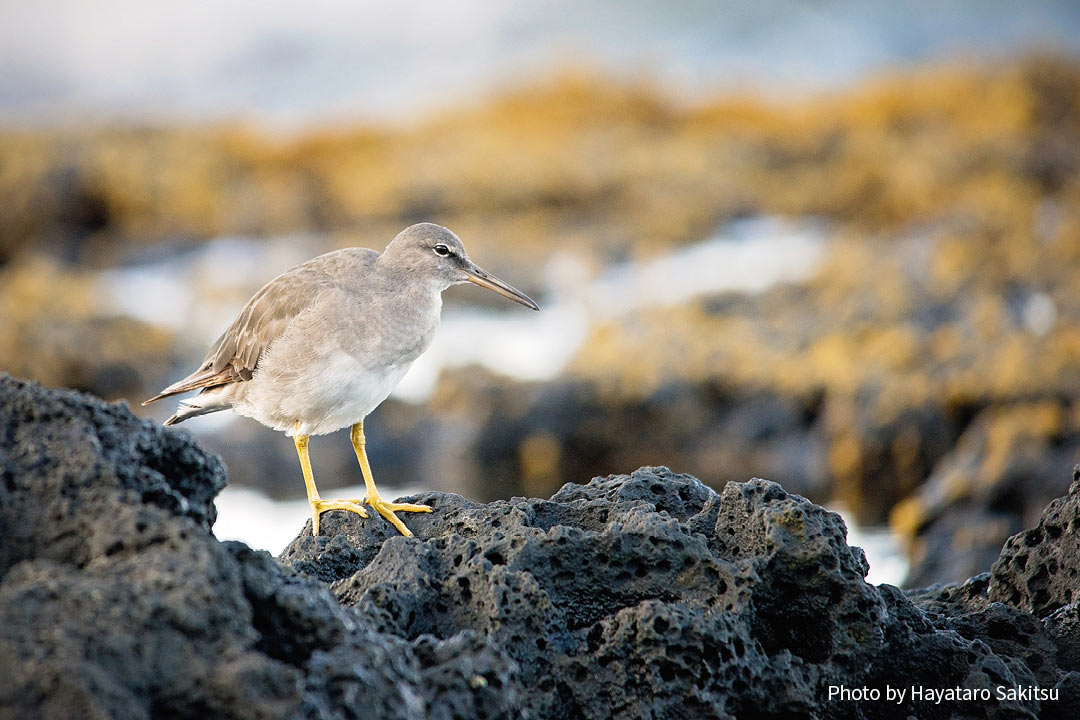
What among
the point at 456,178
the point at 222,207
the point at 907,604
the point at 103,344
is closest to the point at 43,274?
the point at 103,344

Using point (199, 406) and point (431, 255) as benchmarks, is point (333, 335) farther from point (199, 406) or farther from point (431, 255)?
point (199, 406)

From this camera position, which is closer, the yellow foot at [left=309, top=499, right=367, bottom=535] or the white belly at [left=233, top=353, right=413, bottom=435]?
the yellow foot at [left=309, top=499, right=367, bottom=535]

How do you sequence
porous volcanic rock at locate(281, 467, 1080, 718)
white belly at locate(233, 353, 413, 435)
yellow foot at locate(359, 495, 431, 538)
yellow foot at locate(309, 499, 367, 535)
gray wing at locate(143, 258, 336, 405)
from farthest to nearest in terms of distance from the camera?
gray wing at locate(143, 258, 336, 405)
white belly at locate(233, 353, 413, 435)
yellow foot at locate(309, 499, 367, 535)
yellow foot at locate(359, 495, 431, 538)
porous volcanic rock at locate(281, 467, 1080, 718)

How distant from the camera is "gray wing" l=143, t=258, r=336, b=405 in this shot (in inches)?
244

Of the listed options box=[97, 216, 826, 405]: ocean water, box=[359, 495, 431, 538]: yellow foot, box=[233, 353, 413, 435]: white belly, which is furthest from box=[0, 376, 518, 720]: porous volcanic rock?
box=[97, 216, 826, 405]: ocean water

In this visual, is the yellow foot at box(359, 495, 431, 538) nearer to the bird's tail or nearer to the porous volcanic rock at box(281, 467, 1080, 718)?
the porous volcanic rock at box(281, 467, 1080, 718)

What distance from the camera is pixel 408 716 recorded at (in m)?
3.14

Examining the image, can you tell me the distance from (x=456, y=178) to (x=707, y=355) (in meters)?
21.5

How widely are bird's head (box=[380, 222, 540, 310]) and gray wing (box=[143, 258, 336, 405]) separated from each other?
432 mm

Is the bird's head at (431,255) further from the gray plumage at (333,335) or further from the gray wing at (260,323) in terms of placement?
the gray wing at (260,323)

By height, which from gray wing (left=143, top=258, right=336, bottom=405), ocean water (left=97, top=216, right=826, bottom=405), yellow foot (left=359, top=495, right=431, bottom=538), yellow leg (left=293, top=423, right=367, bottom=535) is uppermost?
ocean water (left=97, top=216, right=826, bottom=405)

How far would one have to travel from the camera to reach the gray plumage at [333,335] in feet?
19.8

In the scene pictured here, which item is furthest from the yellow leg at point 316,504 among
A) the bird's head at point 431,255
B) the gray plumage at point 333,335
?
the bird's head at point 431,255

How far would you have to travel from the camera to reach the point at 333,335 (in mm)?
6004
